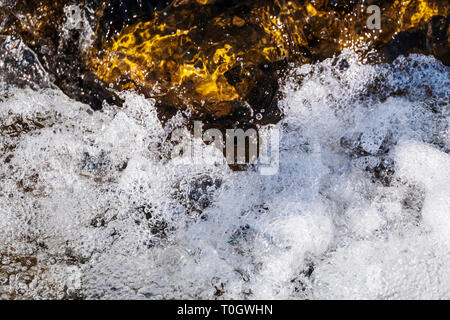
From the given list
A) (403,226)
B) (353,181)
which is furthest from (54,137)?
(403,226)

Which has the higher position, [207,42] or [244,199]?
[207,42]

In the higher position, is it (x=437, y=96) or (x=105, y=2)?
(x=105, y=2)

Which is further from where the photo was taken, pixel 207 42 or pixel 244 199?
pixel 207 42

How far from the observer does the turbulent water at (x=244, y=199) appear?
1.18m

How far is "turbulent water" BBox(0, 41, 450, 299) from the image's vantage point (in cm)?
118

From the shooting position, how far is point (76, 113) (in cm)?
145

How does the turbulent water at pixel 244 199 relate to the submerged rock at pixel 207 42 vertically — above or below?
below

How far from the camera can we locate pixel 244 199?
1343 mm

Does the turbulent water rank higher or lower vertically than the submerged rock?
lower

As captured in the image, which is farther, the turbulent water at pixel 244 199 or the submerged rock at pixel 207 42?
the submerged rock at pixel 207 42
